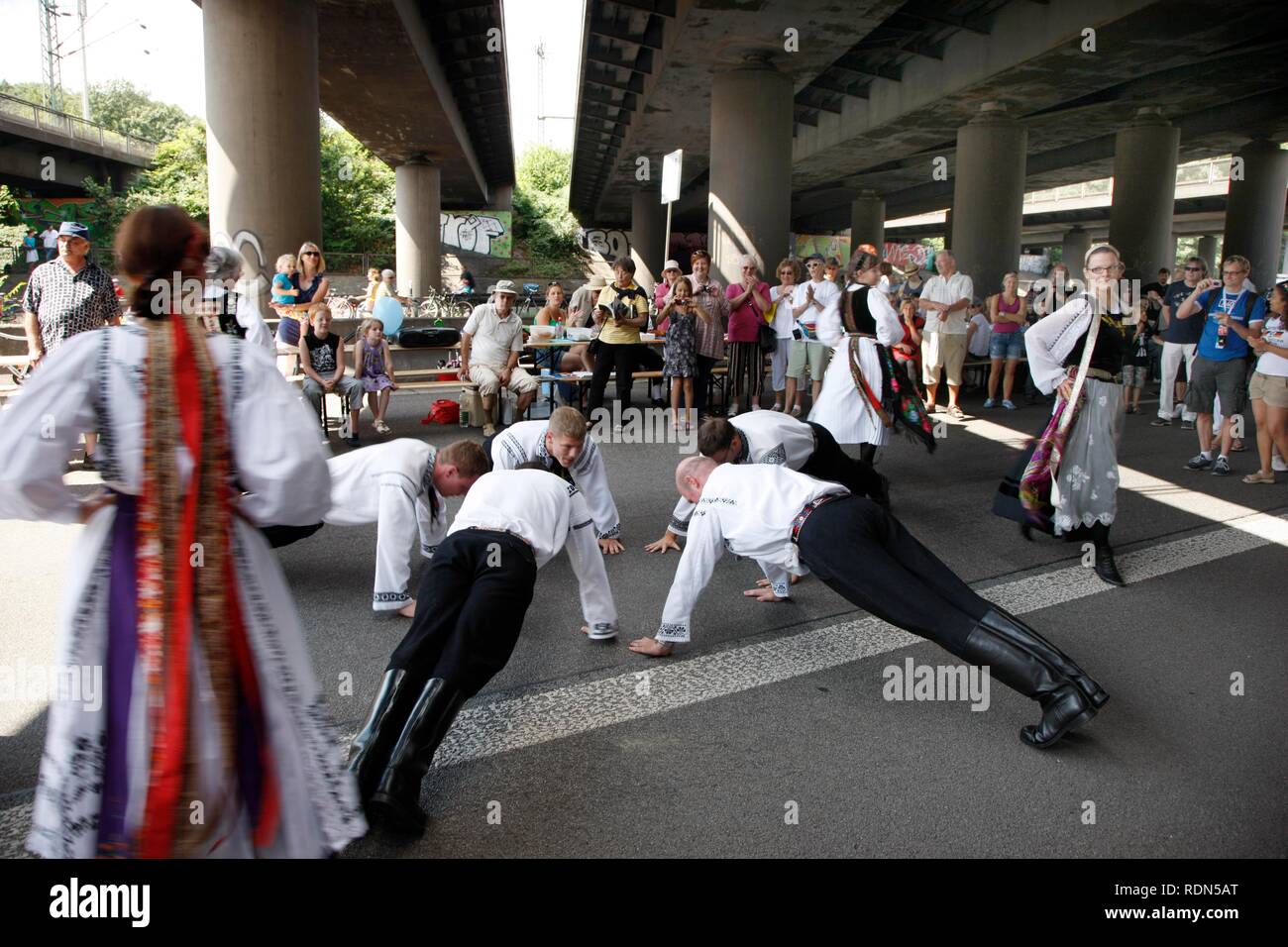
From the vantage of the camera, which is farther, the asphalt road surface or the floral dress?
the floral dress

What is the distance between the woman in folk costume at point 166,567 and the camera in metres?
2.20

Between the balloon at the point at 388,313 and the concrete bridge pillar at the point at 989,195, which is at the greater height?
the concrete bridge pillar at the point at 989,195

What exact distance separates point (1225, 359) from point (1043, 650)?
6.81m

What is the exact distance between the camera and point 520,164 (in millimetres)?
67375

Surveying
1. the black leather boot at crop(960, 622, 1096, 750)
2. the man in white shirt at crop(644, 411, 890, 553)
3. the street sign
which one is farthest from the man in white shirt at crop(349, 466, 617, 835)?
the street sign

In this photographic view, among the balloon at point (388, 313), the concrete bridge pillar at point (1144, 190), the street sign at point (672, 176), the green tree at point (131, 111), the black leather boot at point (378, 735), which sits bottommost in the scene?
the black leather boot at point (378, 735)

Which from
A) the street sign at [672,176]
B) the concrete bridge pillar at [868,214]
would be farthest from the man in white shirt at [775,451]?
the concrete bridge pillar at [868,214]

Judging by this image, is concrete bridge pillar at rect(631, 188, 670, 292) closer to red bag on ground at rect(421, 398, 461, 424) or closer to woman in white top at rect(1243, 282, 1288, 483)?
red bag on ground at rect(421, 398, 461, 424)

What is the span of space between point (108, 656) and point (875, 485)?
5914 millimetres

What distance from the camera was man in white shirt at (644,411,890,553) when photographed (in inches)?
204

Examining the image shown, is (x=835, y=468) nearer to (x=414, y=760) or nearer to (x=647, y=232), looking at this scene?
(x=414, y=760)

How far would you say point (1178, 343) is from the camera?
11422 millimetres

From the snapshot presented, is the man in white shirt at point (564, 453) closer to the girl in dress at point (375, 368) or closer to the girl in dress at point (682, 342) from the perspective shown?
the girl in dress at point (375, 368)

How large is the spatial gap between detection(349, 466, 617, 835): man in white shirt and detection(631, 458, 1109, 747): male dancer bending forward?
576mm
